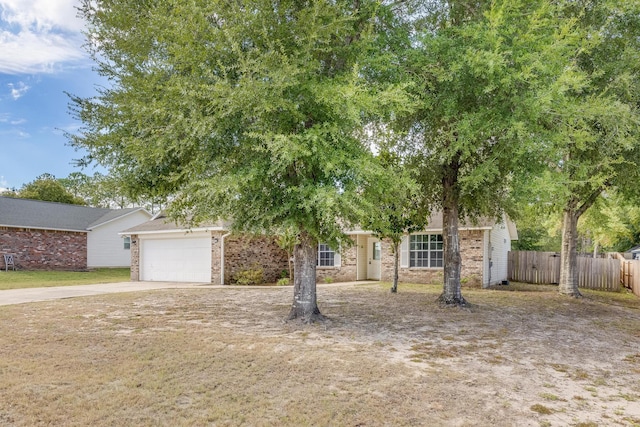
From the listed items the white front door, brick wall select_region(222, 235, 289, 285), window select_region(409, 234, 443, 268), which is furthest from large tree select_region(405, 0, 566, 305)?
brick wall select_region(222, 235, 289, 285)

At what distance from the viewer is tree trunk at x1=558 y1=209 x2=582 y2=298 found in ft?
47.8

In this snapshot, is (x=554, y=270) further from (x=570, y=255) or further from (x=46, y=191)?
(x=46, y=191)

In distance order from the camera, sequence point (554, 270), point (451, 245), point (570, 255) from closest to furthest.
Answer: point (451, 245) → point (570, 255) → point (554, 270)

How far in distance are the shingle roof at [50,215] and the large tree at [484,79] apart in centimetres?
2334

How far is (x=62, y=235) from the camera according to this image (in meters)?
25.8

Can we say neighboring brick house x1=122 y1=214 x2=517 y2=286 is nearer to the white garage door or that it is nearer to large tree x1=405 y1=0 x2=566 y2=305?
the white garage door

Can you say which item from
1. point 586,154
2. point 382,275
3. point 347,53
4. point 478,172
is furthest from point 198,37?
point 382,275

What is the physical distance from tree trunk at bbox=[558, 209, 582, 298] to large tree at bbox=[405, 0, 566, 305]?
5.56 meters

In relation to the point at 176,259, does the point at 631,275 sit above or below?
below

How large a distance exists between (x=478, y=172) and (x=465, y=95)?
169 cm

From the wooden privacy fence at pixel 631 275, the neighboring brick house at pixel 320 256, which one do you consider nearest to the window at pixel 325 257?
the neighboring brick house at pixel 320 256

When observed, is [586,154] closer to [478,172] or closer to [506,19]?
[478,172]

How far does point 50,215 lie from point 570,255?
91.4 ft

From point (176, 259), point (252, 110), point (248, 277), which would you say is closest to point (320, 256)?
point (248, 277)
